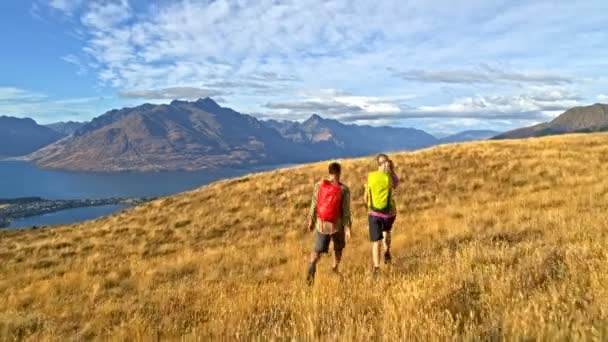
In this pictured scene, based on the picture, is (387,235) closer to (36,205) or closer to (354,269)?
(354,269)

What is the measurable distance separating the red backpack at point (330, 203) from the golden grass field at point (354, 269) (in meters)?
1.11

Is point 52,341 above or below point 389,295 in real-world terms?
below

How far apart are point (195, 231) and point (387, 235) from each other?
13394 mm

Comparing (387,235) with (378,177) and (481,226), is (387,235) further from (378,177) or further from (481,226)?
(481,226)

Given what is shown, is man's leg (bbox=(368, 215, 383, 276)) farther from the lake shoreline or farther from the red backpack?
the lake shoreline

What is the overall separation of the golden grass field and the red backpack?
3.63ft

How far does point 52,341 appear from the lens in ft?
17.4

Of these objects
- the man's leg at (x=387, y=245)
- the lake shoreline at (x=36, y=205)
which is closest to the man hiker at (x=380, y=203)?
the man's leg at (x=387, y=245)

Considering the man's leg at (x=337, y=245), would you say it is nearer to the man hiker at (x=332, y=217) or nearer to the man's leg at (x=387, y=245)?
the man hiker at (x=332, y=217)

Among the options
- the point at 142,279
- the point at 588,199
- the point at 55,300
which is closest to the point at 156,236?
the point at 142,279

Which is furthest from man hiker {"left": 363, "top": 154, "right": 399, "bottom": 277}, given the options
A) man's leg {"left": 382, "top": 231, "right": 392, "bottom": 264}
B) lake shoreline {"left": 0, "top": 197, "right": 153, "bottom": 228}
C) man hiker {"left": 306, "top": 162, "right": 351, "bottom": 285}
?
lake shoreline {"left": 0, "top": 197, "right": 153, "bottom": 228}

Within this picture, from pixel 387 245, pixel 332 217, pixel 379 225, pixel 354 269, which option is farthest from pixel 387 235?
pixel 332 217

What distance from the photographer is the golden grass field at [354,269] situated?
157 inches

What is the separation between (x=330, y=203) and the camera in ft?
26.7
